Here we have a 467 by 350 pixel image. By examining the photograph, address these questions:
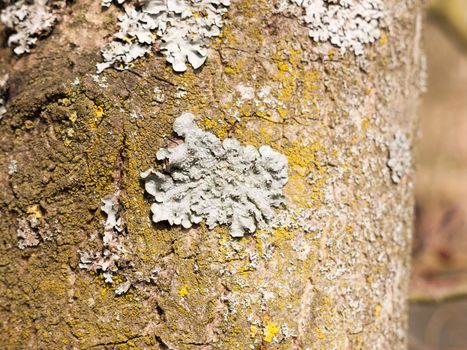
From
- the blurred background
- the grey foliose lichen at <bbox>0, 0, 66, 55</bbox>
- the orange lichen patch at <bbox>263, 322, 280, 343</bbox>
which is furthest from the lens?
the blurred background

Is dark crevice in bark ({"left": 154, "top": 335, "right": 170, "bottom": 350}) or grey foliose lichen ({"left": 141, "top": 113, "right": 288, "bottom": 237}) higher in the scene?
grey foliose lichen ({"left": 141, "top": 113, "right": 288, "bottom": 237})

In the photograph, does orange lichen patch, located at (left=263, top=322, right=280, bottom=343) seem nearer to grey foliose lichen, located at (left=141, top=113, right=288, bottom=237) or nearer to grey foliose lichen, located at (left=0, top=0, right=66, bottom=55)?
grey foliose lichen, located at (left=141, top=113, right=288, bottom=237)

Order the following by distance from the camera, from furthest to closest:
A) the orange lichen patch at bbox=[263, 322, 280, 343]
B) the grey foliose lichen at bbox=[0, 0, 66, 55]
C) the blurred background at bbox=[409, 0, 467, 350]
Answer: the blurred background at bbox=[409, 0, 467, 350] < the grey foliose lichen at bbox=[0, 0, 66, 55] < the orange lichen patch at bbox=[263, 322, 280, 343]

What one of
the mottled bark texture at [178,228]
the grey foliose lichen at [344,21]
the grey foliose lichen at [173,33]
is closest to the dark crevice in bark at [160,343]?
the mottled bark texture at [178,228]

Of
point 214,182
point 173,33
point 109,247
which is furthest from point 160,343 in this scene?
point 173,33

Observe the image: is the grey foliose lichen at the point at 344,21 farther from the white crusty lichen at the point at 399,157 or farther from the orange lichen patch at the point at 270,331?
the orange lichen patch at the point at 270,331

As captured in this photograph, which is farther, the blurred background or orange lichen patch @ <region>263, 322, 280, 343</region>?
the blurred background

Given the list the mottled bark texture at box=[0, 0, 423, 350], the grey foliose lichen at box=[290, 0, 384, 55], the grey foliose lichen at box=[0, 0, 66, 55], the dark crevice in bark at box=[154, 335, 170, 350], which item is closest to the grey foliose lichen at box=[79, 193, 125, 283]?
the mottled bark texture at box=[0, 0, 423, 350]
